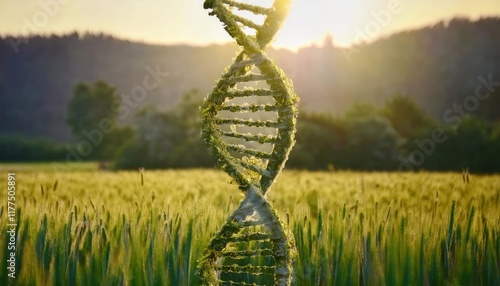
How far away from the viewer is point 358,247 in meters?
3.68

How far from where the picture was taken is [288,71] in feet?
156

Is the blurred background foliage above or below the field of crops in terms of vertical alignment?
above

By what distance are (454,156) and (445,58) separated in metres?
35.4

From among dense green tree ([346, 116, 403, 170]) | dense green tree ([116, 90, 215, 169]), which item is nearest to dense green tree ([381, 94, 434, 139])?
dense green tree ([346, 116, 403, 170])

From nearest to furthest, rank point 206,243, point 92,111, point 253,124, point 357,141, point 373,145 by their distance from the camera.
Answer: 1. point 253,124
2. point 206,243
3. point 373,145
4. point 357,141
5. point 92,111

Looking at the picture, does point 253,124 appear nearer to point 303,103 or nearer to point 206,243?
point 206,243

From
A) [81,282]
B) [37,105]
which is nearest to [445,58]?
[37,105]

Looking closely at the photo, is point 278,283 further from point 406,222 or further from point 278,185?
point 278,185

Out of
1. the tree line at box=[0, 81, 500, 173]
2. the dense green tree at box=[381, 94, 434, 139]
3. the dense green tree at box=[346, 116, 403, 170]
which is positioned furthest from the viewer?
the dense green tree at box=[381, 94, 434, 139]

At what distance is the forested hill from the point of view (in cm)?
5862

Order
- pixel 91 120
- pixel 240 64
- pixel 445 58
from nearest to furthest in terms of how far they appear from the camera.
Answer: pixel 240 64 → pixel 91 120 → pixel 445 58

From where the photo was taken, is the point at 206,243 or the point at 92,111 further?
the point at 92,111

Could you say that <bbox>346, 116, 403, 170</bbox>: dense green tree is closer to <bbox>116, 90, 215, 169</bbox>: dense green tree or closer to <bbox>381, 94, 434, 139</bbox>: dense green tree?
<bbox>381, 94, 434, 139</bbox>: dense green tree

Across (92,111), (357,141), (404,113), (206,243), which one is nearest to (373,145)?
(357,141)
